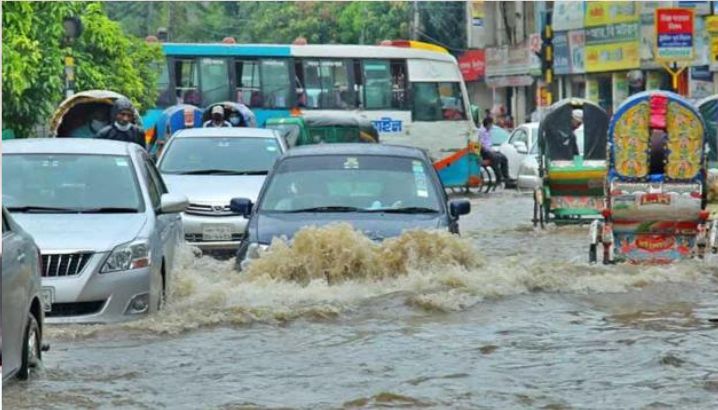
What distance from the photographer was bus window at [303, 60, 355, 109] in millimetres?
37656

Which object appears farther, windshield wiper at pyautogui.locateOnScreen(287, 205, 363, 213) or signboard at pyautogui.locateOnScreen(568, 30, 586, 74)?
signboard at pyautogui.locateOnScreen(568, 30, 586, 74)

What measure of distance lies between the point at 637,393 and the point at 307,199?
18.1ft

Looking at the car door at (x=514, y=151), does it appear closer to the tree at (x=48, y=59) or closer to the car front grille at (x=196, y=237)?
the tree at (x=48, y=59)

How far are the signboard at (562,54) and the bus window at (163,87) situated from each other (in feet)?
76.1

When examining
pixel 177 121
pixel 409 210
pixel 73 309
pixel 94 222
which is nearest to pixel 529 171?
pixel 177 121

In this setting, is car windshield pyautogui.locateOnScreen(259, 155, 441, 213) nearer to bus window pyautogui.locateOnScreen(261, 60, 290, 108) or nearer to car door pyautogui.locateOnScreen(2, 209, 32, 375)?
car door pyautogui.locateOnScreen(2, 209, 32, 375)

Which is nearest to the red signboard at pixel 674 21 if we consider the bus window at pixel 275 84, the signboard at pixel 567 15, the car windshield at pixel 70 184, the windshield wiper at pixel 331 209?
the bus window at pixel 275 84

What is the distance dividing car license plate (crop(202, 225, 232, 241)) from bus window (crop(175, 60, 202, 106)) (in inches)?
738

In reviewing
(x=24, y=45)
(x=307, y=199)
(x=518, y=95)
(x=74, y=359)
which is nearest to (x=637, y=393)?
(x=74, y=359)

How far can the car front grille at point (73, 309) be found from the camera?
11656 millimetres

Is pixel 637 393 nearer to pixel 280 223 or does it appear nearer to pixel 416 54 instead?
pixel 280 223

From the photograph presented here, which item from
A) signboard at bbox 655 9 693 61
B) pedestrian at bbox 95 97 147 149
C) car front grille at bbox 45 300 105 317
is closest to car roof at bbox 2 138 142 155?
car front grille at bbox 45 300 105 317

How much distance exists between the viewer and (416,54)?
38594mm

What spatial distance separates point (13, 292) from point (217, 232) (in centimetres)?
890
